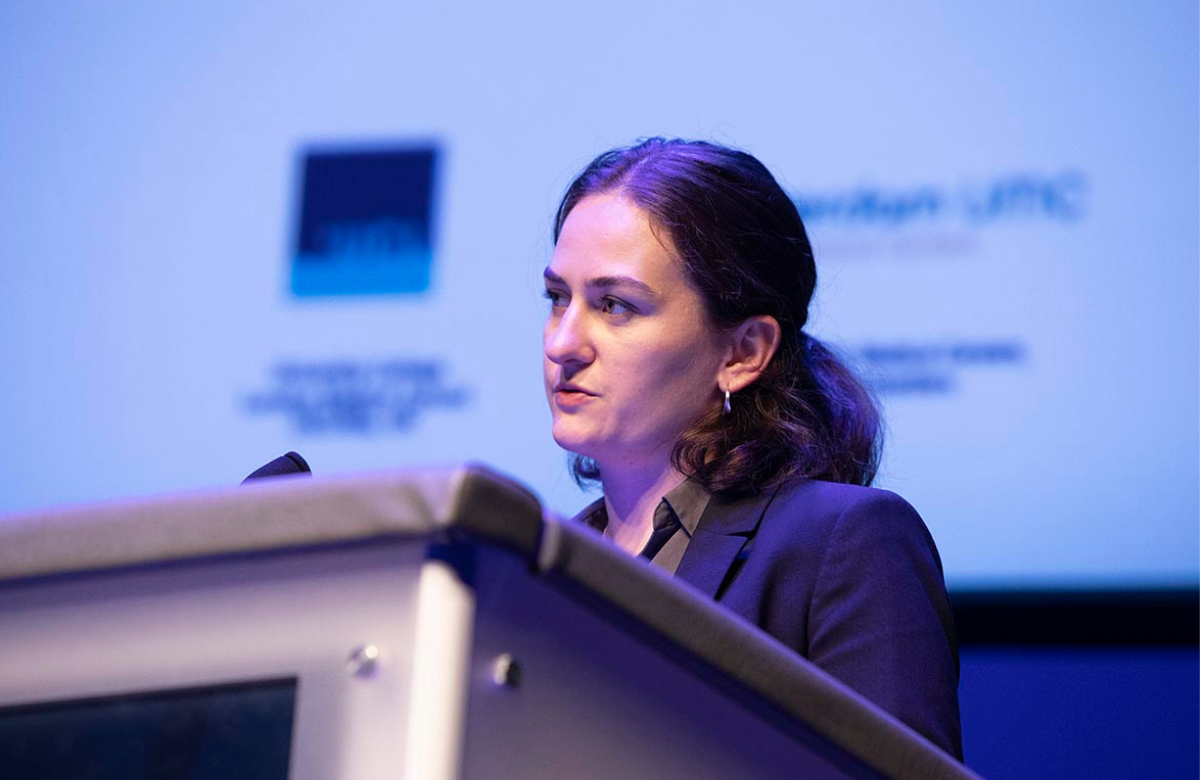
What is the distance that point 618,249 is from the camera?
159 centimetres

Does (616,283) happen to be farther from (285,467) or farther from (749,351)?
(285,467)

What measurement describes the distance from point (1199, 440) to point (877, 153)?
0.69 meters

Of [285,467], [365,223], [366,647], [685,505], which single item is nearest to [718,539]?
[685,505]

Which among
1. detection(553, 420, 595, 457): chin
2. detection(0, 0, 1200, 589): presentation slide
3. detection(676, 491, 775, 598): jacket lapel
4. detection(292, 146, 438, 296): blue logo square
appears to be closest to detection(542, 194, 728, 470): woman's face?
detection(553, 420, 595, 457): chin

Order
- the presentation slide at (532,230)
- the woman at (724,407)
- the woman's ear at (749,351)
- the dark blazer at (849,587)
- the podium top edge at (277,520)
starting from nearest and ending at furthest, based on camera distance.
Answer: the podium top edge at (277,520) → the dark blazer at (849,587) → the woman at (724,407) → the woman's ear at (749,351) → the presentation slide at (532,230)

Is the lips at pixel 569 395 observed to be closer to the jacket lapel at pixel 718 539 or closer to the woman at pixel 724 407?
the woman at pixel 724 407

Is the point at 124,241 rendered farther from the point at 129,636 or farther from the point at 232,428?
the point at 129,636

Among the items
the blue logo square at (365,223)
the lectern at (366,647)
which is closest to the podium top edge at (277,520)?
the lectern at (366,647)

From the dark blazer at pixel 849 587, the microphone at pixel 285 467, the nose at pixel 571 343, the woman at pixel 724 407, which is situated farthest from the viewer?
the nose at pixel 571 343

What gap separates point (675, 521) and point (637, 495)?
71 millimetres

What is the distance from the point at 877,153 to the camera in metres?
2.38

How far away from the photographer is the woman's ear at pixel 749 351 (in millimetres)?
1665

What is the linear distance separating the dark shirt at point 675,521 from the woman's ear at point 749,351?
0.15m

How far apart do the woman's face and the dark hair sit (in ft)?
0.08
